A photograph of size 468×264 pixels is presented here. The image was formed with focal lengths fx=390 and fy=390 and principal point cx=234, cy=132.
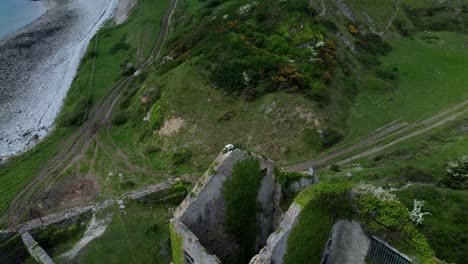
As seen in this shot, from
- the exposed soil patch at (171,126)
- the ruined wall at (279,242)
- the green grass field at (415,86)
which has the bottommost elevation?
the green grass field at (415,86)

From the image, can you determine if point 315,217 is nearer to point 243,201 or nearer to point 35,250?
point 243,201

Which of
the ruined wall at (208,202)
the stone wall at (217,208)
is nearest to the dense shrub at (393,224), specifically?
the stone wall at (217,208)

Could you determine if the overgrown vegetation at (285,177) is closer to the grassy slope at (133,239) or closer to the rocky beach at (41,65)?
the grassy slope at (133,239)

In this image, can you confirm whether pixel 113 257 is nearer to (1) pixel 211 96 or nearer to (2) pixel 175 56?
(1) pixel 211 96

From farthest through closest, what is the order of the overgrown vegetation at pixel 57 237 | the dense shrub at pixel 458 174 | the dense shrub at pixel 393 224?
the dense shrub at pixel 458 174 → the overgrown vegetation at pixel 57 237 → the dense shrub at pixel 393 224

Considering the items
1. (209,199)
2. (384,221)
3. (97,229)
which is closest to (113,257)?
(97,229)

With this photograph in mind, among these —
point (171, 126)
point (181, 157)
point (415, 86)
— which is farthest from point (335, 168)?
point (415, 86)

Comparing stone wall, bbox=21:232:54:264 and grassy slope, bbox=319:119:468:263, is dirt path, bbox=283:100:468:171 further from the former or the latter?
stone wall, bbox=21:232:54:264

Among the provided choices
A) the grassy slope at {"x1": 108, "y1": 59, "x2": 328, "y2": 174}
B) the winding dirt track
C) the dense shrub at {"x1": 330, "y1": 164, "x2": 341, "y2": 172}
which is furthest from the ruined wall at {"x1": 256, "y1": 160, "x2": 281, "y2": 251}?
the winding dirt track
